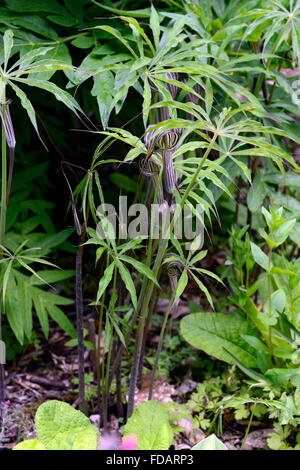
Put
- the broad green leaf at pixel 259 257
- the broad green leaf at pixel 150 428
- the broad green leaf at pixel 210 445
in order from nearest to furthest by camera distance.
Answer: the broad green leaf at pixel 210 445, the broad green leaf at pixel 150 428, the broad green leaf at pixel 259 257

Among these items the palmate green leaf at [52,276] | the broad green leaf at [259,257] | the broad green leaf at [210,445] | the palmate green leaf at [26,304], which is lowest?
the broad green leaf at [210,445]

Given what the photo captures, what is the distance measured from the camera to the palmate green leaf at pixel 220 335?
4.87ft

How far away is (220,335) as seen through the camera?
1530 mm

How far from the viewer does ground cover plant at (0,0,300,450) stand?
1032 millimetres

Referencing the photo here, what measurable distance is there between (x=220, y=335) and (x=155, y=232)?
56cm

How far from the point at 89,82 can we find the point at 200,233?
2.28ft

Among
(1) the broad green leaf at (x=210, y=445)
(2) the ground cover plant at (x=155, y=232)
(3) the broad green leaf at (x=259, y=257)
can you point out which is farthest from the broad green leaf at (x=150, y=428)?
(3) the broad green leaf at (x=259, y=257)

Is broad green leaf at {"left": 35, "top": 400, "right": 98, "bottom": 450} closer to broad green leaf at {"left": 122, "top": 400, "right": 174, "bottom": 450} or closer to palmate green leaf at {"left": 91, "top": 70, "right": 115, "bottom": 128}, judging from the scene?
broad green leaf at {"left": 122, "top": 400, "right": 174, "bottom": 450}

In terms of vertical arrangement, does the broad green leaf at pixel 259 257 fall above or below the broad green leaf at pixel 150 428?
above

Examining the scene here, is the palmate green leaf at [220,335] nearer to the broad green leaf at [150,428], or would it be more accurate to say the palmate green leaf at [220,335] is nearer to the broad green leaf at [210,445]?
the broad green leaf at [150,428]

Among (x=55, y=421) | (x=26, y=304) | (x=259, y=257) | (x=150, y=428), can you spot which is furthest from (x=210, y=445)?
(x=26, y=304)

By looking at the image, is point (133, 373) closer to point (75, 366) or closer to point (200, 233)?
point (200, 233)

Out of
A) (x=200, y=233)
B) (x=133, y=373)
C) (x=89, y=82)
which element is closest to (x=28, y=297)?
(x=133, y=373)

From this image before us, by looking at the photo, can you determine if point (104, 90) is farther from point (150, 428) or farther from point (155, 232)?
point (150, 428)
